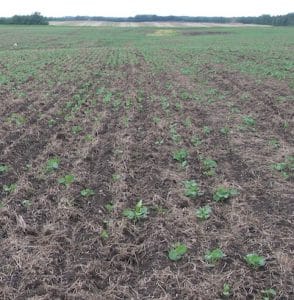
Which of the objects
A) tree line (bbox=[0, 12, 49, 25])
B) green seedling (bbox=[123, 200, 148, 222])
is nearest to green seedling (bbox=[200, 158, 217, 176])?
green seedling (bbox=[123, 200, 148, 222])

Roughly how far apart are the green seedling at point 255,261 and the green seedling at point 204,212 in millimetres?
1012

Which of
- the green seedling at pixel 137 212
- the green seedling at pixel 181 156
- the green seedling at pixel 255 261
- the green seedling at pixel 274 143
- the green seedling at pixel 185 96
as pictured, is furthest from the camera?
the green seedling at pixel 185 96

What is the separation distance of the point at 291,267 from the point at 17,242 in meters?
3.35

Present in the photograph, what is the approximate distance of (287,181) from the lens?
250 inches

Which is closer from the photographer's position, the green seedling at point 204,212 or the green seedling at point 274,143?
the green seedling at point 204,212

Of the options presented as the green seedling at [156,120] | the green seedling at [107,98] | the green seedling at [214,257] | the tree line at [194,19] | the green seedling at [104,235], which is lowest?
the tree line at [194,19]

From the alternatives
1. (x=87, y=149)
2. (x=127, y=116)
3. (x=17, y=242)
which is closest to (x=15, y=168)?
(x=87, y=149)

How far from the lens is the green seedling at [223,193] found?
573 cm

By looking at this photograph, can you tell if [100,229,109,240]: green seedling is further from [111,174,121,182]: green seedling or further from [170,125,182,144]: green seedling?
[170,125,182,144]: green seedling

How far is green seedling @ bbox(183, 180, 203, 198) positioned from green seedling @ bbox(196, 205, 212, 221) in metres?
0.44

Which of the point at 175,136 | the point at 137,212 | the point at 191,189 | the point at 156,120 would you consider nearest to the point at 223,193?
the point at 191,189

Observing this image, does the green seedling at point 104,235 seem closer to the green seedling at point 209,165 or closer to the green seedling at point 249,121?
the green seedling at point 209,165

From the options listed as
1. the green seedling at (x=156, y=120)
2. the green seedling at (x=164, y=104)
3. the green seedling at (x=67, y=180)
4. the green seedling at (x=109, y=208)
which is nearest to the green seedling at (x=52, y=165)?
the green seedling at (x=67, y=180)

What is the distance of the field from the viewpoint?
4.06 m
